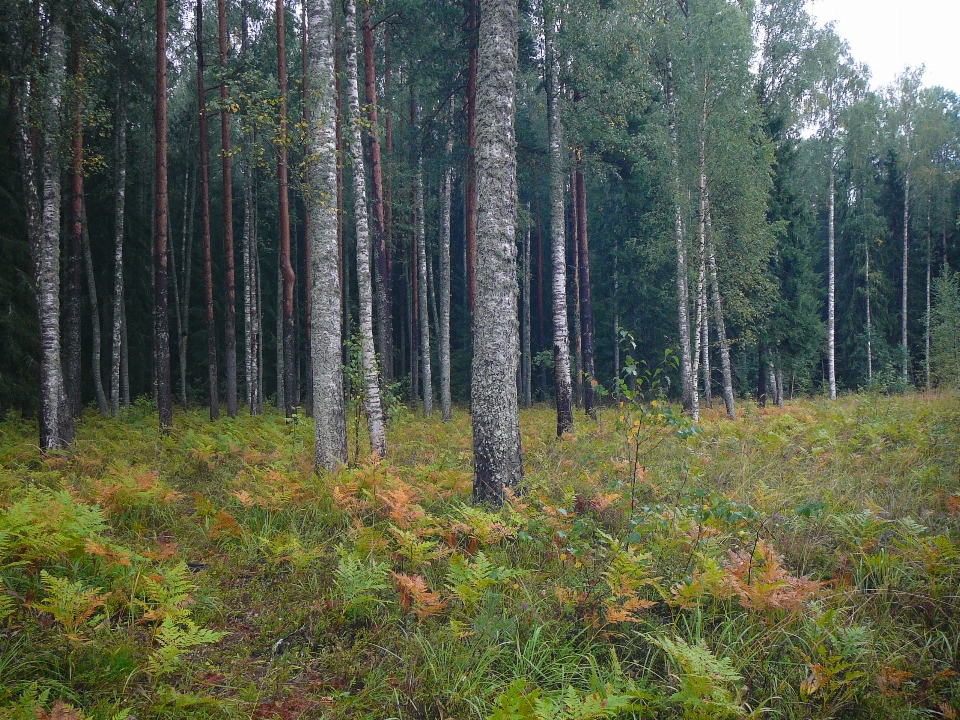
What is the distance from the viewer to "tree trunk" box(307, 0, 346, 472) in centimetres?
714

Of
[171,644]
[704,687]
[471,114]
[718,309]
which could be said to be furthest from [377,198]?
[704,687]

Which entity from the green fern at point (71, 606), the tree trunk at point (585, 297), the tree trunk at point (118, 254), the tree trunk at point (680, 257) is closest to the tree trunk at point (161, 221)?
the tree trunk at point (118, 254)

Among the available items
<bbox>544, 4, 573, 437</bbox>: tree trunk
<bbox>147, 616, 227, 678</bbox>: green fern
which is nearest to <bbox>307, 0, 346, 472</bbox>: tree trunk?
<bbox>147, 616, 227, 678</bbox>: green fern

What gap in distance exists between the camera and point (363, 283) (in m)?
9.52

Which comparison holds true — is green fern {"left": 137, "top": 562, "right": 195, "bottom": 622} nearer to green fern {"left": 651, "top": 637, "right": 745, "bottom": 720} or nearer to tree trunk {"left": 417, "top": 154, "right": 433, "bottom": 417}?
green fern {"left": 651, "top": 637, "right": 745, "bottom": 720}

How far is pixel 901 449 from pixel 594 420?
25.7 ft

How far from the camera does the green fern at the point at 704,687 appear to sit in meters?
2.89

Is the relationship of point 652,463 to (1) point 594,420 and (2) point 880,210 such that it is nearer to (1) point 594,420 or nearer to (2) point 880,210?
(1) point 594,420

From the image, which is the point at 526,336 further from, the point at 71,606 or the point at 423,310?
the point at 71,606

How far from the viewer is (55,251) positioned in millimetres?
9250

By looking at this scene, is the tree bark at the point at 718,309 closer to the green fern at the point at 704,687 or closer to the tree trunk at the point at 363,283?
the tree trunk at the point at 363,283

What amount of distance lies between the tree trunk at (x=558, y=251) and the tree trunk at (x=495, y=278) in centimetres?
603

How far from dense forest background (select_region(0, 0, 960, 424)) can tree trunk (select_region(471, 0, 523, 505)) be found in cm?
263

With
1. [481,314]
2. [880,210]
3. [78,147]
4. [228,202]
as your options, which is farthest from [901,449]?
[880,210]
